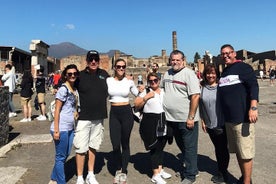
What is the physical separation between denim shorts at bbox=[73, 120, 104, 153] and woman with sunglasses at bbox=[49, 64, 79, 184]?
0.11 meters

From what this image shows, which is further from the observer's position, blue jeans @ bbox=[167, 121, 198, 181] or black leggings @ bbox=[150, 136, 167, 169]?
black leggings @ bbox=[150, 136, 167, 169]

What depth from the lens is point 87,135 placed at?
191 inches

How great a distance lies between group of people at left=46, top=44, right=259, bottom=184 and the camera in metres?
4.43

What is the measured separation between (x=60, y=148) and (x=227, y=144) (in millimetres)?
2511

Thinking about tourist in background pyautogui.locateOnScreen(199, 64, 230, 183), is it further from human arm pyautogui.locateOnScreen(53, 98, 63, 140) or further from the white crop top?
human arm pyautogui.locateOnScreen(53, 98, 63, 140)

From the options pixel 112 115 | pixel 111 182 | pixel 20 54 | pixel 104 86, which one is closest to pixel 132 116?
pixel 112 115

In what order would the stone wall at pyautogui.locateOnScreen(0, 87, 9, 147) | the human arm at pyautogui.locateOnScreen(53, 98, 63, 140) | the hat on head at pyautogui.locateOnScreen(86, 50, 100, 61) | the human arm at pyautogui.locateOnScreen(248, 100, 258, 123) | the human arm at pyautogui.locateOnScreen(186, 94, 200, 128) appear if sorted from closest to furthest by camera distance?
1. the human arm at pyautogui.locateOnScreen(248, 100, 258, 123)
2. the human arm at pyautogui.locateOnScreen(53, 98, 63, 140)
3. the human arm at pyautogui.locateOnScreen(186, 94, 200, 128)
4. the hat on head at pyautogui.locateOnScreen(86, 50, 100, 61)
5. the stone wall at pyautogui.locateOnScreen(0, 87, 9, 147)

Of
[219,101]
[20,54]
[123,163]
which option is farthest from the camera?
[20,54]

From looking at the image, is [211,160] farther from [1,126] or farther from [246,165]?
[1,126]

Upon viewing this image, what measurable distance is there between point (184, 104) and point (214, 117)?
51 cm

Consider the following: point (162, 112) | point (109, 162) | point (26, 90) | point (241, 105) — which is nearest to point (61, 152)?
point (162, 112)

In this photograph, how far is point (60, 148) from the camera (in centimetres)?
455

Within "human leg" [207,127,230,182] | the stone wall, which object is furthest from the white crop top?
the stone wall


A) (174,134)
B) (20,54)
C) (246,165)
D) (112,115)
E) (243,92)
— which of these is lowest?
(246,165)
